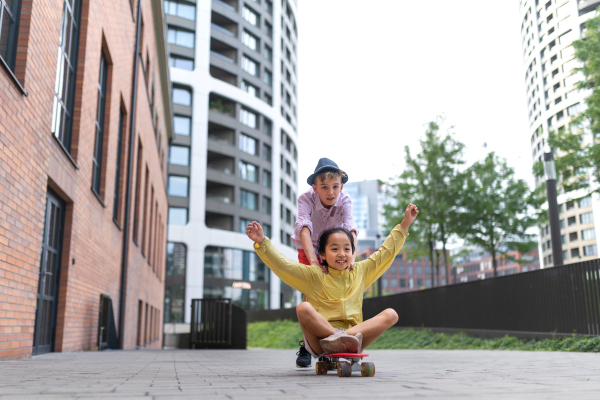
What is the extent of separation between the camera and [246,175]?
2068 inches

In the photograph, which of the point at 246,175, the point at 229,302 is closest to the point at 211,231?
the point at 246,175

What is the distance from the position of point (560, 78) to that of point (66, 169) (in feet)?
233

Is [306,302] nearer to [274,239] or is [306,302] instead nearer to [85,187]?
[85,187]

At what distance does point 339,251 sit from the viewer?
13.9 feet

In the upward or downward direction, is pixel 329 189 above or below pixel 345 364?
above

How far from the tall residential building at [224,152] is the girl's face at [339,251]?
42750mm

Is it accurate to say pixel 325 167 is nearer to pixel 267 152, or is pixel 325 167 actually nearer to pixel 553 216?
pixel 553 216

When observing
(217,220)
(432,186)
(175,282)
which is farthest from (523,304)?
(217,220)

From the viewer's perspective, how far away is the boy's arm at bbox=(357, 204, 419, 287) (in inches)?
178

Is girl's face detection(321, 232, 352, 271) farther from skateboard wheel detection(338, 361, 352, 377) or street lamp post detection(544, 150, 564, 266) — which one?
street lamp post detection(544, 150, 564, 266)

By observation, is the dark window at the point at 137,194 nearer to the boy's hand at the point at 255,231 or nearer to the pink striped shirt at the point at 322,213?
the pink striped shirt at the point at 322,213

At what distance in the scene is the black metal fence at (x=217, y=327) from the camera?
1562cm

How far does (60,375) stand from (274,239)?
50411mm

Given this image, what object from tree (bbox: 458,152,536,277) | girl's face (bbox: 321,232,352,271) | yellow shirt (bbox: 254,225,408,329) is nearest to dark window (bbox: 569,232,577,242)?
tree (bbox: 458,152,536,277)
